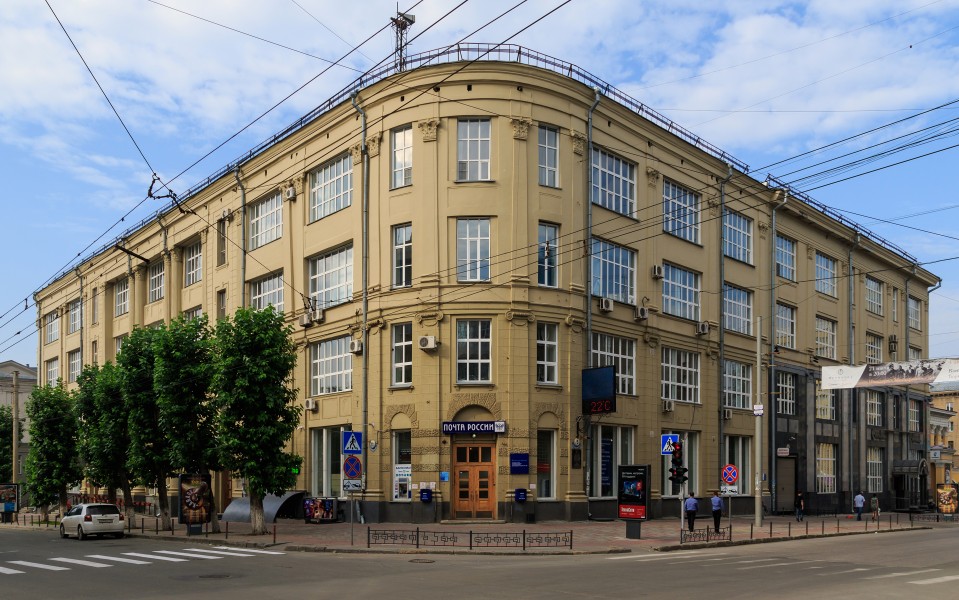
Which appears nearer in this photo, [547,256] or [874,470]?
[547,256]

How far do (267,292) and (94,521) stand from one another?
14.8 m

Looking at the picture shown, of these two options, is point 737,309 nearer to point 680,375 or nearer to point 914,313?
point 680,375

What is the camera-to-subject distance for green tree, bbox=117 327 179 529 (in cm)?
3959

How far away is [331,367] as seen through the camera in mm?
41812

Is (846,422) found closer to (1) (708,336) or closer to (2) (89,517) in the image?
(1) (708,336)

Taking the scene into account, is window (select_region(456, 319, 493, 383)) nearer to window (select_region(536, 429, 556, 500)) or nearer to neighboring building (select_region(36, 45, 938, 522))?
neighboring building (select_region(36, 45, 938, 522))

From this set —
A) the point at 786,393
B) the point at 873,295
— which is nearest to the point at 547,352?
the point at 786,393

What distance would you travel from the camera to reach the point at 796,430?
2090 inches

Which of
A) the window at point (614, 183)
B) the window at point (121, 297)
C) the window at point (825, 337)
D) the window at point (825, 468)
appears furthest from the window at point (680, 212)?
the window at point (121, 297)

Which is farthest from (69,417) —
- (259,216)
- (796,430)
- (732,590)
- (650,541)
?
(732,590)

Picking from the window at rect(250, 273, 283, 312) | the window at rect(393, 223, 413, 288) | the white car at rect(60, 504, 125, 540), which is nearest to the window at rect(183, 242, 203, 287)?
the window at rect(250, 273, 283, 312)

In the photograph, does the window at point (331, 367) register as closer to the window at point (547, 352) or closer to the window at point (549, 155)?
the window at point (547, 352)

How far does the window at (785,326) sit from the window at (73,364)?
50.7m

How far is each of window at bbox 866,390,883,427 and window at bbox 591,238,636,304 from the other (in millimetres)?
27723
